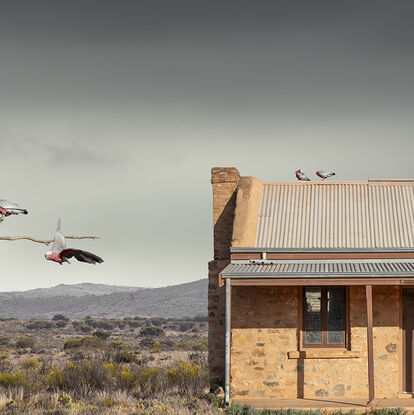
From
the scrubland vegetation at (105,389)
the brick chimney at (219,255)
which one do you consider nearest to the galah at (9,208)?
the scrubland vegetation at (105,389)

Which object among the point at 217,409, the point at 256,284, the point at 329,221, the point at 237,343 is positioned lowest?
the point at 217,409

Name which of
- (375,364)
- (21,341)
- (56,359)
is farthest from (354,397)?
(21,341)

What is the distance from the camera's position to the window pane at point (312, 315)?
1703 centimetres

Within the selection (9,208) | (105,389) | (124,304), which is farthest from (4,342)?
(124,304)

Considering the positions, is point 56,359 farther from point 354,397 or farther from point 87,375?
point 354,397

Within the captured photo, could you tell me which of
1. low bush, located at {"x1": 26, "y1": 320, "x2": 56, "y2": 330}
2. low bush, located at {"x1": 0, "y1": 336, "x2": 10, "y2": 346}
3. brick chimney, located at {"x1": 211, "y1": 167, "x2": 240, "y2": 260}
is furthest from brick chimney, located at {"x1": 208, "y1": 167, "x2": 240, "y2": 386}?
low bush, located at {"x1": 26, "y1": 320, "x2": 56, "y2": 330}

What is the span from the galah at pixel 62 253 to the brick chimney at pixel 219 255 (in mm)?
14062

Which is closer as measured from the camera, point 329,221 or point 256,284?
point 256,284

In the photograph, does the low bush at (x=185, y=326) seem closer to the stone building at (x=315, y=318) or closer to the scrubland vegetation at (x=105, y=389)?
the scrubland vegetation at (x=105, y=389)

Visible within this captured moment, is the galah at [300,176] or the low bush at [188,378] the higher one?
the galah at [300,176]

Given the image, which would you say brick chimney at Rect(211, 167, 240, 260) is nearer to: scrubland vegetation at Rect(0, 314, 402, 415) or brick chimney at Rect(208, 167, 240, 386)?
brick chimney at Rect(208, 167, 240, 386)

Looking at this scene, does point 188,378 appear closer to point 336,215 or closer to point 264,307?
point 264,307

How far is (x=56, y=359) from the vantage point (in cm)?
3366

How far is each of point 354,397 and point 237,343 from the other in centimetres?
279
